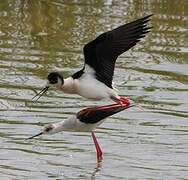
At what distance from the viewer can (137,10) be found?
17047 millimetres

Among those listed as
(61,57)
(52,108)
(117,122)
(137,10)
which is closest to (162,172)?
(117,122)

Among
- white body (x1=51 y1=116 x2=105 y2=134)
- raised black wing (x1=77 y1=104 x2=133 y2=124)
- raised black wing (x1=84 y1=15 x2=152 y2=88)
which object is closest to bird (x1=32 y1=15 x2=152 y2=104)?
raised black wing (x1=84 y1=15 x2=152 y2=88)

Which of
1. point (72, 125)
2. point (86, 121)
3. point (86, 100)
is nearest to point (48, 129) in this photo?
point (72, 125)

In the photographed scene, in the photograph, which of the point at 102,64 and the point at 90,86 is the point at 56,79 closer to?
the point at 90,86

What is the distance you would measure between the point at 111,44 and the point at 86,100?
7.23ft

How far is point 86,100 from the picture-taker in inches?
491

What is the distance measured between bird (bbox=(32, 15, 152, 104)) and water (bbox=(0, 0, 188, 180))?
0.59 metres

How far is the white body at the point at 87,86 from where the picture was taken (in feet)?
34.6

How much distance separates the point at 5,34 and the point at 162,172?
6448 millimetres

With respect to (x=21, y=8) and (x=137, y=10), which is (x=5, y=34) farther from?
(x=137, y=10)

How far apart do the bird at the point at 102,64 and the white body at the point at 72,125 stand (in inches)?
12.1

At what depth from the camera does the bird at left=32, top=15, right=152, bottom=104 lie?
1029 centimetres

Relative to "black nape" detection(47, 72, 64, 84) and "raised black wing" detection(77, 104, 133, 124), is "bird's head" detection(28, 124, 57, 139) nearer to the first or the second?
"raised black wing" detection(77, 104, 133, 124)

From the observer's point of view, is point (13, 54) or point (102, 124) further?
point (13, 54)
